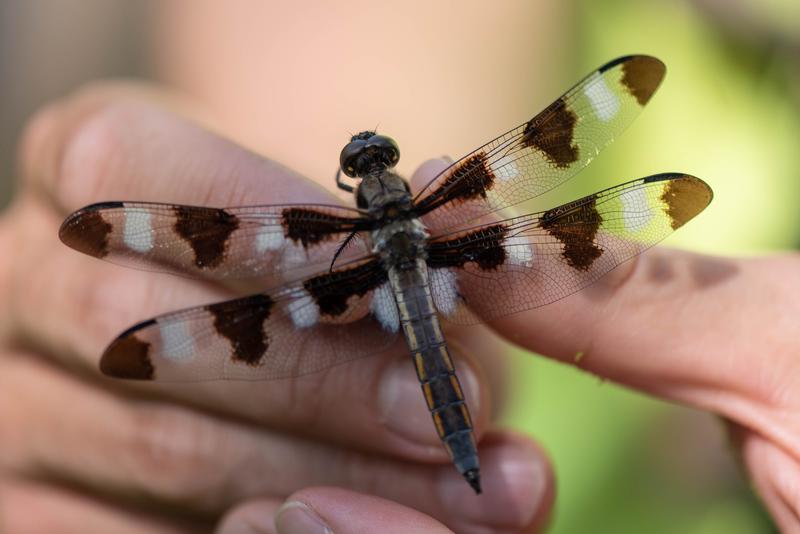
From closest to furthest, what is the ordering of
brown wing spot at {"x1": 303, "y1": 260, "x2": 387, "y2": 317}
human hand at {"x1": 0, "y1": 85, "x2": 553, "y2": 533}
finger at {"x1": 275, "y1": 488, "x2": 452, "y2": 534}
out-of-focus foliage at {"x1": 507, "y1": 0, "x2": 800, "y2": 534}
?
finger at {"x1": 275, "y1": 488, "x2": 452, "y2": 534} → brown wing spot at {"x1": 303, "y1": 260, "x2": 387, "y2": 317} → human hand at {"x1": 0, "y1": 85, "x2": 553, "y2": 533} → out-of-focus foliage at {"x1": 507, "y1": 0, "x2": 800, "y2": 534}

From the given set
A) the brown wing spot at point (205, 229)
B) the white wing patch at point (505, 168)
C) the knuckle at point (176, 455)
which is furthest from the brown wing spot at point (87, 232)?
the white wing patch at point (505, 168)

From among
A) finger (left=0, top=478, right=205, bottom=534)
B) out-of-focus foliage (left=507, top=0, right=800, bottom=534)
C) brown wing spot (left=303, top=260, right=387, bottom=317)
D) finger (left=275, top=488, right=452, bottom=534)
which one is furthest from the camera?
out-of-focus foliage (left=507, top=0, right=800, bottom=534)

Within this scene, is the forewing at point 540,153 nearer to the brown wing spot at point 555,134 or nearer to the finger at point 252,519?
the brown wing spot at point 555,134

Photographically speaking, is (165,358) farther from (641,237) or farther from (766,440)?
(766,440)

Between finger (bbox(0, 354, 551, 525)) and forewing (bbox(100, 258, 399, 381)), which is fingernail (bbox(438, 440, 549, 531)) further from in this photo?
forewing (bbox(100, 258, 399, 381))

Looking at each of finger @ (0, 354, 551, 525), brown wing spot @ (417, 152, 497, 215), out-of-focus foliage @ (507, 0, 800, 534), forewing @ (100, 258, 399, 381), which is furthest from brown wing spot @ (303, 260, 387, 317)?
out-of-focus foliage @ (507, 0, 800, 534)

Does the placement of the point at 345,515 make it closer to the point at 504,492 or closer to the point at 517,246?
the point at 504,492
